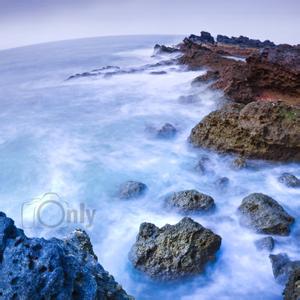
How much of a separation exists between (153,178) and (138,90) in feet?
29.1

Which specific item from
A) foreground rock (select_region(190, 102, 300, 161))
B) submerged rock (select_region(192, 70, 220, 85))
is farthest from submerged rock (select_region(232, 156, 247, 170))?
submerged rock (select_region(192, 70, 220, 85))

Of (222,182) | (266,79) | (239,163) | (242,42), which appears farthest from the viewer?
(242,42)

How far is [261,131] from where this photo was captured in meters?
7.47

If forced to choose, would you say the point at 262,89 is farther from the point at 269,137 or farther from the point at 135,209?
the point at 135,209

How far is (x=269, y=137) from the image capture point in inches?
293

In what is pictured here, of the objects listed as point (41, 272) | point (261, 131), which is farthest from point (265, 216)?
point (41, 272)

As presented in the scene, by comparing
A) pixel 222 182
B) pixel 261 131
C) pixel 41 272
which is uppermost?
pixel 41 272

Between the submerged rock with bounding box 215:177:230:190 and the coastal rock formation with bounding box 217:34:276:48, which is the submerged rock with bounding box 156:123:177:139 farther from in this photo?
the coastal rock formation with bounding box 217:34:276:48

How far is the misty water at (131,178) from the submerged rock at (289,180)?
11cm

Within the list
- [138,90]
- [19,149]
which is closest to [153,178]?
[19,149]

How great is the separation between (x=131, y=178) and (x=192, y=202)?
2.01m

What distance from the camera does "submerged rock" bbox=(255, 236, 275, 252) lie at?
202 inches

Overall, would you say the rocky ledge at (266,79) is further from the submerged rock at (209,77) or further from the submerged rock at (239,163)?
the submerged rock at (239,163)

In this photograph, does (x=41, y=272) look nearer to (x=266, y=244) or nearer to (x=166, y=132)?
(x=266, y=244)
